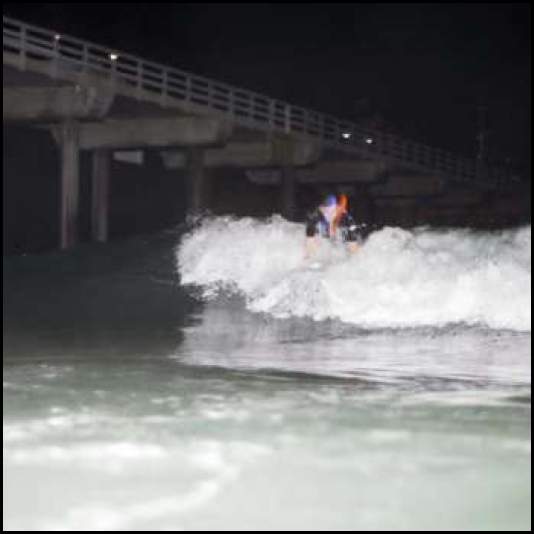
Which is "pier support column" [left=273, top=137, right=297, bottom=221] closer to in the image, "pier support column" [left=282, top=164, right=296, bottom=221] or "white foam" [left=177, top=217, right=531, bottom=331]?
"pier support column" [left=282, top=164, right=296, bottom=221]

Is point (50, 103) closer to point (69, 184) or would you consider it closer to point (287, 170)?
point (69, 184)

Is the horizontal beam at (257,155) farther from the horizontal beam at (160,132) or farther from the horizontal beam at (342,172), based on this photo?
the horizontal beam at (160,132)

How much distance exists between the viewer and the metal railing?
29812 mm

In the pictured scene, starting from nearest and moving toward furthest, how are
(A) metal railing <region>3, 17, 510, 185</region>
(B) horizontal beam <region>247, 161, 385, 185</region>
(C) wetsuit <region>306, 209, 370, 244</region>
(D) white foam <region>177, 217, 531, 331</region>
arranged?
(D) white foam <region>177, 217, 531, 331</region>
(C) wetsuit <region>306, 209, 370, 244</region>
(A) metal railing <region>3, 17, 510, 185</region>
(B) horizontal beam <region>247, 161, 385, 185</region>

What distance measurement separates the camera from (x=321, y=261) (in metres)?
18.2

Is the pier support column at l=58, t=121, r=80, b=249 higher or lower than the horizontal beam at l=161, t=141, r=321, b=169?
lower

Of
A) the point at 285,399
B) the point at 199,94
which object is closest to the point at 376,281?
the point at 285,399

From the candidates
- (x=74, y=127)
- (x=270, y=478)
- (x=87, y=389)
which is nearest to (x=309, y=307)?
(x=87, y=389)

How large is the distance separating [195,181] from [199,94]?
5.61 metres

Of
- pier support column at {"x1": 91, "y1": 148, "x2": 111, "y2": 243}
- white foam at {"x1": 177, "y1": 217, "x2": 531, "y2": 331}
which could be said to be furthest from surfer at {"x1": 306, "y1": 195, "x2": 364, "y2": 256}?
pier support column at {"x1": 91, "y1": 148, "x2": 111, "y2": 243}

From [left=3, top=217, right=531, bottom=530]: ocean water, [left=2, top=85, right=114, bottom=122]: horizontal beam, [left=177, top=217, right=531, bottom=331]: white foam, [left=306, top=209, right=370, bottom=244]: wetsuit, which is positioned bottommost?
[left=3, top=217, right=531, bottom=530]: ocean water

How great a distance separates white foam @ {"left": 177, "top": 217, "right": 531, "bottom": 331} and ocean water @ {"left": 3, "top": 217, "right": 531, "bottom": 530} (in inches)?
1.7

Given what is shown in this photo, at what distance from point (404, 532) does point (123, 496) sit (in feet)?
4.67

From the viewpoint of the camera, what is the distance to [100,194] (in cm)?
3950
